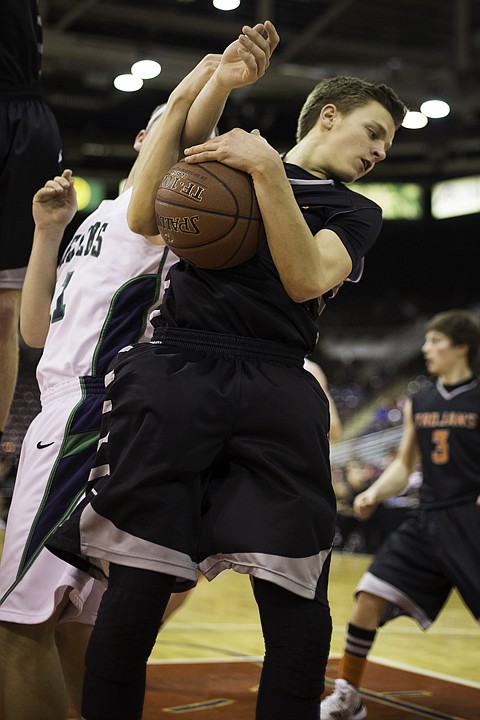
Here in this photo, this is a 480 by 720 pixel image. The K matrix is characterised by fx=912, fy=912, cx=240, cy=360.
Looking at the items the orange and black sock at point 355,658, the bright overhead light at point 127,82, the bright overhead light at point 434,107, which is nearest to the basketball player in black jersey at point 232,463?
the orange and black sock at point 355,658

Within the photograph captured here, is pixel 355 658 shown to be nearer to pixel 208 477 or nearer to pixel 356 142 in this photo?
pixel 208 477

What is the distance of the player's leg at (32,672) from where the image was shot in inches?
97.9

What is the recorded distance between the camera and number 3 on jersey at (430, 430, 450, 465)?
4723 mm

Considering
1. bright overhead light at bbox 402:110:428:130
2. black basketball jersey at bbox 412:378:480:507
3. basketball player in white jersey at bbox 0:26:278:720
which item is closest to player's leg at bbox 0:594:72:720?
basketball player in white jersey at bbox 0:26:278:720

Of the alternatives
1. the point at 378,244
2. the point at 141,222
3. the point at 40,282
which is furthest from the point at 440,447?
the point at 378,244

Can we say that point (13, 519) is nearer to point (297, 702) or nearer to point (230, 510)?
point (230, 510)

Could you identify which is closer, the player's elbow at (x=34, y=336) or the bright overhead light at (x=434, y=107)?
the player's elbow at (x=34, y=336)

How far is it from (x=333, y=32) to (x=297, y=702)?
1570 cm

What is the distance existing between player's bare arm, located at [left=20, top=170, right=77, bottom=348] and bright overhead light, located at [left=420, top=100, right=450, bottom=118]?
12961 mm

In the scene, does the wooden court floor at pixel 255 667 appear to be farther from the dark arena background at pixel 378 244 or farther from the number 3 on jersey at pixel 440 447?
the number 3 on jersey at pixel 440 447

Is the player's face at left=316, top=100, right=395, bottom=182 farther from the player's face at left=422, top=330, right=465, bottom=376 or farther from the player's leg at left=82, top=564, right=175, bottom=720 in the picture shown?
the player's face at left=422, top=330, right=465, bottom=376

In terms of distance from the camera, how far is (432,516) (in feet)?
15.0

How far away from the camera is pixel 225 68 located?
7.47 ft

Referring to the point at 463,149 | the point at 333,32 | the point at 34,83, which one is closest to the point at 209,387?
the point at 34,83
